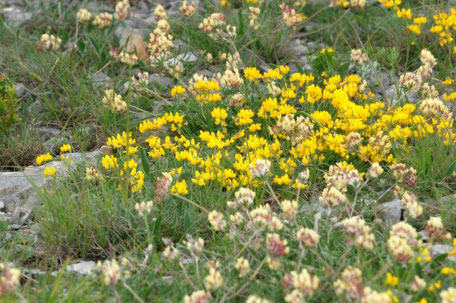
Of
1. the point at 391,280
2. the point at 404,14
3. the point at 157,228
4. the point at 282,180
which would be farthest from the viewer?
the point at 404,14

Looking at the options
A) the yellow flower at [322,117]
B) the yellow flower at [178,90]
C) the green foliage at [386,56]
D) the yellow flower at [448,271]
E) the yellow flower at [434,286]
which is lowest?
the yellow flower at [178,90]

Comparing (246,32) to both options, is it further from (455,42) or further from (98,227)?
(98,227)

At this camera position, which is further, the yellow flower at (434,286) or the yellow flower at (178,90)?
the yellow flower at (178,90)

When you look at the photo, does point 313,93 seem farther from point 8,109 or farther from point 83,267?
Result: point 8,109

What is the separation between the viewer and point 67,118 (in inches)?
206

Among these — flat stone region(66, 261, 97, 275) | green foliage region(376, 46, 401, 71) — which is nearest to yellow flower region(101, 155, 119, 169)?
flat stone region(66, 261, 97, 275)

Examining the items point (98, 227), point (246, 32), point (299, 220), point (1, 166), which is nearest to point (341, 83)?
point (246, 32)

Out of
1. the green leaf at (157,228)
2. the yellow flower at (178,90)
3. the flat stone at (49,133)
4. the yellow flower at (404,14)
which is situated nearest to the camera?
the green leaf at (157,228)

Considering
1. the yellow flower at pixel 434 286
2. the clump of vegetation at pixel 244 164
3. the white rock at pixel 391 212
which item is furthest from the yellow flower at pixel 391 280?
the white rock at pixel 391 212

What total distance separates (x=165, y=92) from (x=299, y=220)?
2.10m

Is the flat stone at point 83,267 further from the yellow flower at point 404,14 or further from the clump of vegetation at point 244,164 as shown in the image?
the yellow flower at point 404,14

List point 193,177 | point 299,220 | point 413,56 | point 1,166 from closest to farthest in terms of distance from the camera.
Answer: point 299,220
point 193,177
point 1,166
point 413,56

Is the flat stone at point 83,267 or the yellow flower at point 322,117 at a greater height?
the yellow flower at point 322,117

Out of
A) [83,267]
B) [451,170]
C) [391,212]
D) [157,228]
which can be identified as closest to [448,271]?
[391,212]
